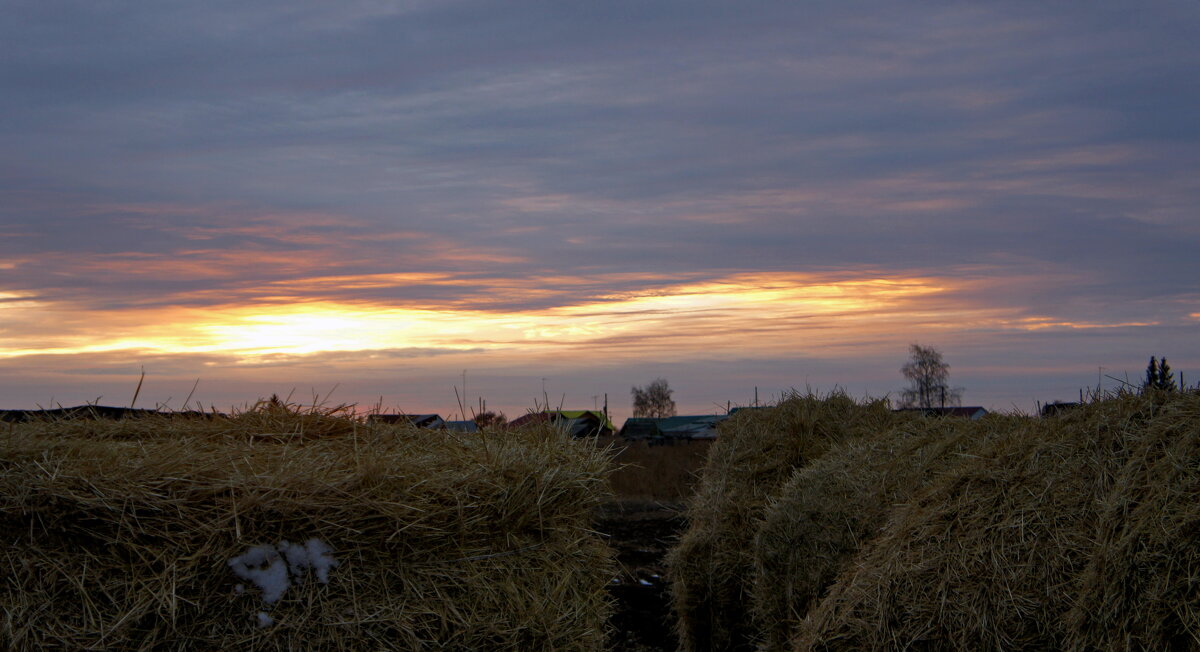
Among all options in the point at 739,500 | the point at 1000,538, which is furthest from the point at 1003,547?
the point at 739,500

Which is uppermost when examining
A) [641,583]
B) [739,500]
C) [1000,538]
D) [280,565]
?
[280,565]

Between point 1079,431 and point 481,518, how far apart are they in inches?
137

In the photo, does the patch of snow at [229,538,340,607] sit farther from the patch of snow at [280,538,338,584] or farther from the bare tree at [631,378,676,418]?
the bare tree at [631,378,676,418]

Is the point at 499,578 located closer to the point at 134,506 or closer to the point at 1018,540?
the point at 134,506

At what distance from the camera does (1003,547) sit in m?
5.16

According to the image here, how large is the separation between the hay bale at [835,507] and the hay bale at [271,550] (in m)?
3.63

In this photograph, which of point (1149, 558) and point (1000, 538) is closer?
point (1149, 558)

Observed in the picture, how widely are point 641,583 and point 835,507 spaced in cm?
606

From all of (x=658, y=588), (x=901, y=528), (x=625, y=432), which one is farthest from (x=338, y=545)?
(x=625, y=432)

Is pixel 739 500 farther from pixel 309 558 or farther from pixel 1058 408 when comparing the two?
Result: pixel 309 558

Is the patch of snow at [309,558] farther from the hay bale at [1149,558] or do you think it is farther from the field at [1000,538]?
the hay bale at [1149,558]

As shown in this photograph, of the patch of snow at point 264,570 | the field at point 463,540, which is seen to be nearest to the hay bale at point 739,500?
the field at point 463,540

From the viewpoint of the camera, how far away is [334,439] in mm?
4934

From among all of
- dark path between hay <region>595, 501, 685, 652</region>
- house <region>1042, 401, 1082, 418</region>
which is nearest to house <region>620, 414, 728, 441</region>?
dark path between hay <region>595, 501, 685, 652</region>
